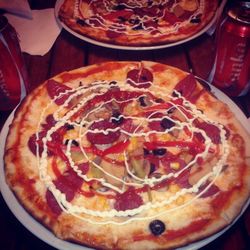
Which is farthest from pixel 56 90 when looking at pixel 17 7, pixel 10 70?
pixel 17 7

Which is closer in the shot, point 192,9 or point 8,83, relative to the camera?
point 8,83

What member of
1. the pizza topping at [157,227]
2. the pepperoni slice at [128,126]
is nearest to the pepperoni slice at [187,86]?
the pepperoni slice at [128,126]

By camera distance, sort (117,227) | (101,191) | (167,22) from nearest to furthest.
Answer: (117,227) < (101,191) < (167,22)

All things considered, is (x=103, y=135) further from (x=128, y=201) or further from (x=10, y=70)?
(x=10, y=70)

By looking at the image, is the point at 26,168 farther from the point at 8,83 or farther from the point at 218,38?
the point at 218,38

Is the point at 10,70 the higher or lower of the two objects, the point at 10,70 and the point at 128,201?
the higher

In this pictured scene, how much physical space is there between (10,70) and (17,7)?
Result: 788 mm

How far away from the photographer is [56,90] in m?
1.55

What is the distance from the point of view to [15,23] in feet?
6.91

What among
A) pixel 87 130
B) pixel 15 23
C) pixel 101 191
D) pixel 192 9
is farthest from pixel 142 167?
pixel 15 23

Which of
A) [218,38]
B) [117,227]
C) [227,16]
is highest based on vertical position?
[227,16]

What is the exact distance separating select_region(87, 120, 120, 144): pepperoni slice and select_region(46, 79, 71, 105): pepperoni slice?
0.68 feet

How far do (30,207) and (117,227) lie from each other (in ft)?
0.93

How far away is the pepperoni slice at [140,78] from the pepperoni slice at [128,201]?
537 millimetres
